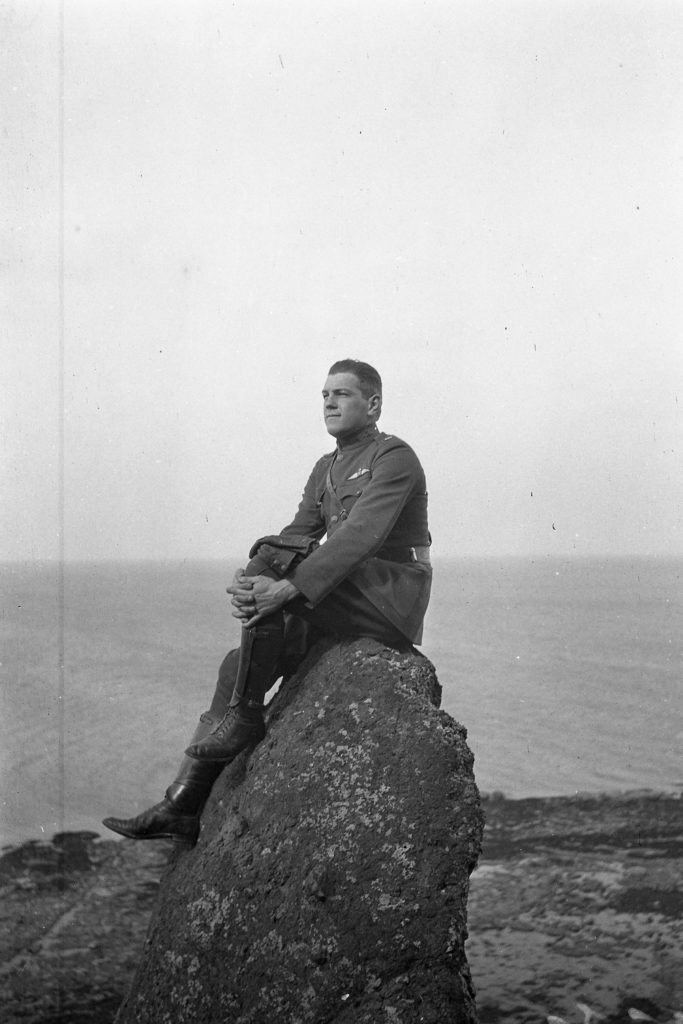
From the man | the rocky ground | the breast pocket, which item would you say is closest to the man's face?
the man

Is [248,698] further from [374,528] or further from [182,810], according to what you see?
[374,528]

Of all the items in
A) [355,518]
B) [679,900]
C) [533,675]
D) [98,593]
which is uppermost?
[355,518]

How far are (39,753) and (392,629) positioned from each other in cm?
398

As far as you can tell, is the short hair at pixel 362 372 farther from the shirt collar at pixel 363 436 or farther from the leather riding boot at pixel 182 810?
the leather riding boot at pixel 182 810

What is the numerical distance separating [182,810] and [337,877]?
35.1 inches

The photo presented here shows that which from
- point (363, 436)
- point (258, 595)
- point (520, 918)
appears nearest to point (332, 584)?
point (258, 595)

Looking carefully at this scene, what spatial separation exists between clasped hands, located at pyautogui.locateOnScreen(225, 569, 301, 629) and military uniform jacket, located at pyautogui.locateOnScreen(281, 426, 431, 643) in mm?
55

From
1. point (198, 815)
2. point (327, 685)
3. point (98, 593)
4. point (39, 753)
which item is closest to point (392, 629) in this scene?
point (327, 685)

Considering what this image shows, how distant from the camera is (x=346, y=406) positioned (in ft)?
14.7

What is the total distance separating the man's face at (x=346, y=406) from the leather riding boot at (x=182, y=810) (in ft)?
5.19

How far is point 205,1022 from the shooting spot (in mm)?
3752

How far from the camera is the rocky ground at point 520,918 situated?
5.71 metres

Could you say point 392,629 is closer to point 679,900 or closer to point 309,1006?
point 309,1006

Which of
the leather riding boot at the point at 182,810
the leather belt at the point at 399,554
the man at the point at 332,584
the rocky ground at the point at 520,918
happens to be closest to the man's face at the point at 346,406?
the man at the point at 332,584
